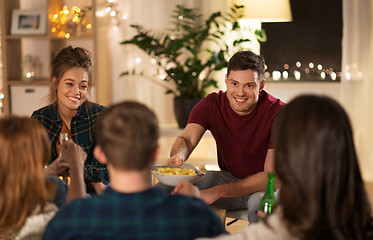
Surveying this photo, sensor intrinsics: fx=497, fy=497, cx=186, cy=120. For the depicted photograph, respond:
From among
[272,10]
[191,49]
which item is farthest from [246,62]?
[191,49]

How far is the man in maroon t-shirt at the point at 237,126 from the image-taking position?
2.41 m

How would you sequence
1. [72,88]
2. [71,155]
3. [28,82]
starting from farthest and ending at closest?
[28,82], [72,88], [71,155]

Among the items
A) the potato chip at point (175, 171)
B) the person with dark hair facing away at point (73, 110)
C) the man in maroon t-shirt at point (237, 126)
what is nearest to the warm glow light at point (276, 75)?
the man in maroon t-shirt at point (237, 126)

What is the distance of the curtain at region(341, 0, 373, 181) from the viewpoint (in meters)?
4.41

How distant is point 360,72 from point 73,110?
2968mm

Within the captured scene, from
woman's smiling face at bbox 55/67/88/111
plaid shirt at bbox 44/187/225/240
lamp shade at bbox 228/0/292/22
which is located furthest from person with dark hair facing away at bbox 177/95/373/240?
lamp shade at bbox 228/0/292/22

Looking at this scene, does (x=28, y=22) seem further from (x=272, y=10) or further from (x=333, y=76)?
(x=333, y=76)

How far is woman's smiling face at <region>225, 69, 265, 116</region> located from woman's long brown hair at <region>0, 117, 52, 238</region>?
1299mm

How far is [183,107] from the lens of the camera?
445cm

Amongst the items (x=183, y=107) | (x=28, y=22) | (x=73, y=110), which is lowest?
(x=183, y=107)

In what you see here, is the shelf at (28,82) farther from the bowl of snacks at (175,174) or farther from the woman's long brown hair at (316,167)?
the woman's long brown hair at (316,167)

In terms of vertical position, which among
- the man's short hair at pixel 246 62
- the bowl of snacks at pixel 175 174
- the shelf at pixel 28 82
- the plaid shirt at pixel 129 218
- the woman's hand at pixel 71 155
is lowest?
the bowl of snacks at pixel 175 174

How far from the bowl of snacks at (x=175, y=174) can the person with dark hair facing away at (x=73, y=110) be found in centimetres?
35

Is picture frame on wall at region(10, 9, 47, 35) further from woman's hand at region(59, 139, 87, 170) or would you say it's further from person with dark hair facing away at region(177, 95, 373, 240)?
person with dark hair facing away at region(177, 95, 373, 240)
